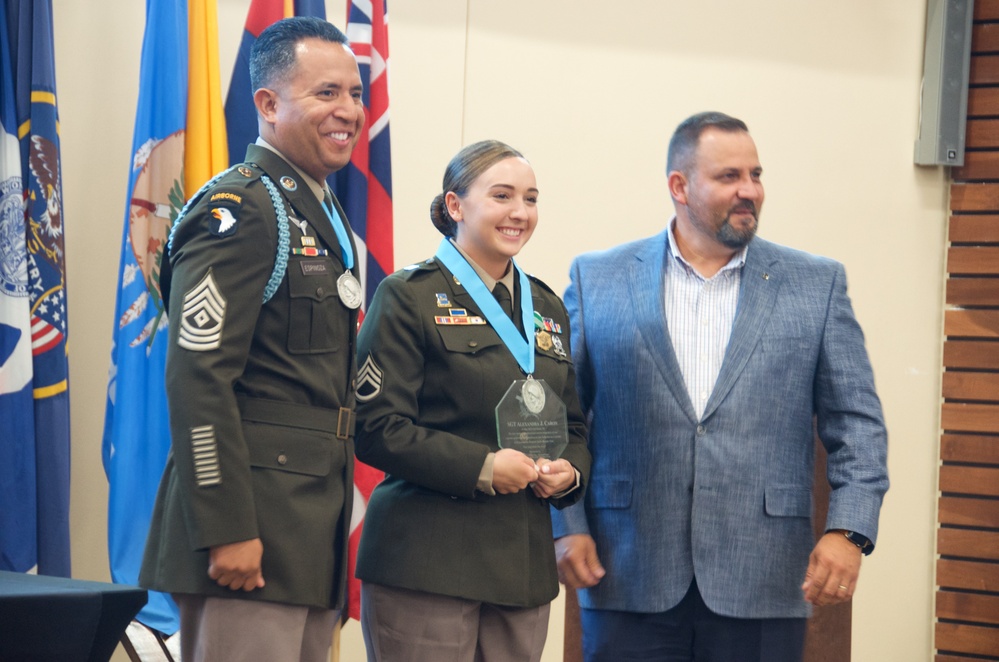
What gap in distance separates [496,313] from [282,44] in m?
0.64

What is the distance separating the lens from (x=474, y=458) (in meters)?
1.92

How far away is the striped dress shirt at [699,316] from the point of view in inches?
87.0

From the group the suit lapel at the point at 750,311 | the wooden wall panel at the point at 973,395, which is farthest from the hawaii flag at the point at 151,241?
the wooden wall panel at the point at 973,395

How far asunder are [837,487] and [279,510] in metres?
1.14

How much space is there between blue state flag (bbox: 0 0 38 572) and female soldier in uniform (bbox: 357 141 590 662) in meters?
1.52

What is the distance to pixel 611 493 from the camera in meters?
2.25

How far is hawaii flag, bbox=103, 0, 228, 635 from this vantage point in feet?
10.4

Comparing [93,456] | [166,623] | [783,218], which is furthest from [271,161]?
[783,218]

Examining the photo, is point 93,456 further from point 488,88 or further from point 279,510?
point 279,510

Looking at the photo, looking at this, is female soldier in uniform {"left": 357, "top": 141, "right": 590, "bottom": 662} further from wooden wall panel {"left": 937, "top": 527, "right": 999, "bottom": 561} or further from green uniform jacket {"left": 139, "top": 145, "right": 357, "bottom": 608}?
wooden wall panel {"left": 937, "top": 527, "right": 999, "bottom": 561}

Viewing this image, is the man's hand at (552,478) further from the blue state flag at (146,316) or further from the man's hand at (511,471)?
the blue state flag at (146,316)

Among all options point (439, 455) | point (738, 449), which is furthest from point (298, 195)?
point (738, 449)

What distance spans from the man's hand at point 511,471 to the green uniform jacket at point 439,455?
3 cm

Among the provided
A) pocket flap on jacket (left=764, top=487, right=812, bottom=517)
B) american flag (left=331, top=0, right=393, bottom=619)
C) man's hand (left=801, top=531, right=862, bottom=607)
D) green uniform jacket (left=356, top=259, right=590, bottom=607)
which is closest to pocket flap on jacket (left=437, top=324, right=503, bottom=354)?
green uniform jacket (left=356, top=259, right=590, bottom=607)
